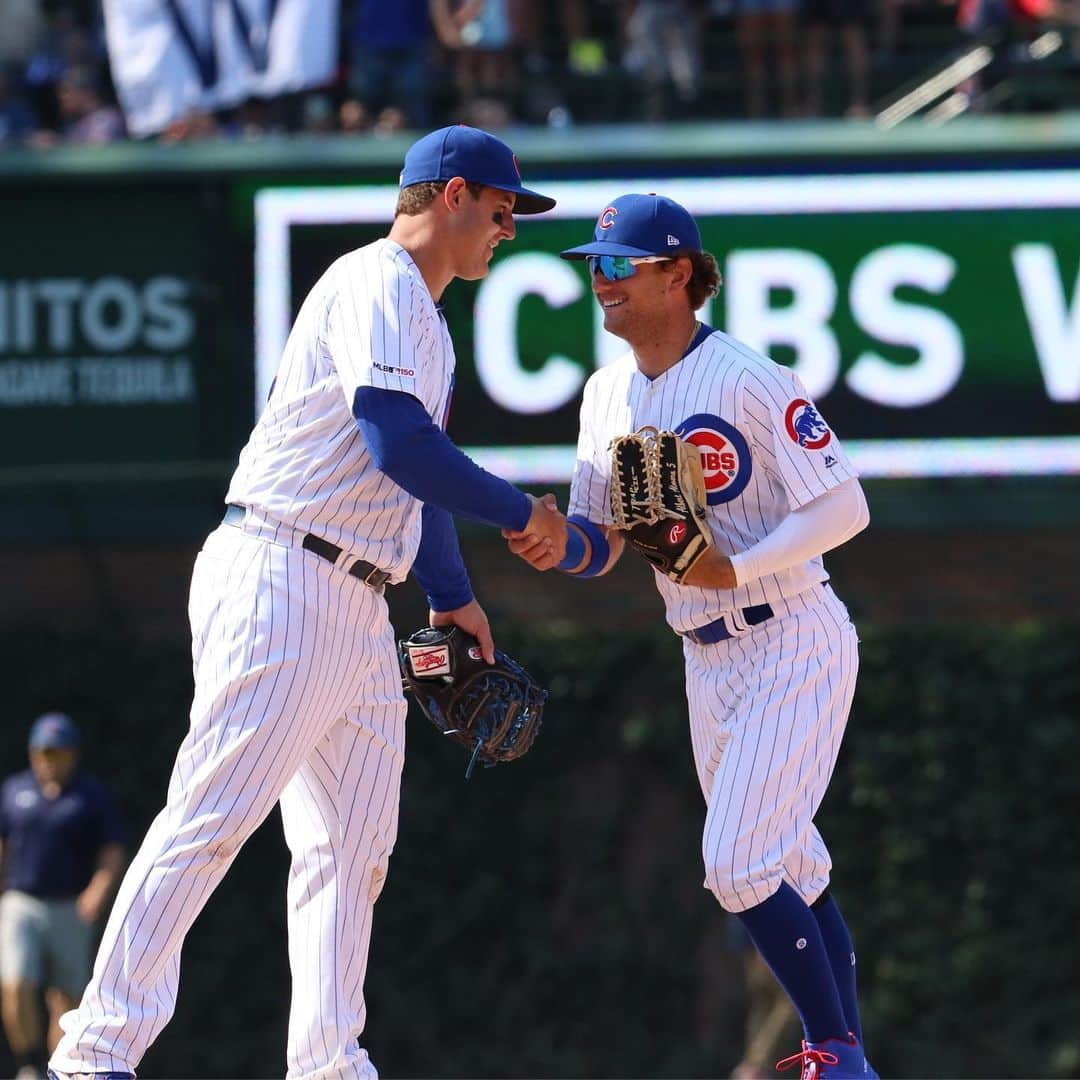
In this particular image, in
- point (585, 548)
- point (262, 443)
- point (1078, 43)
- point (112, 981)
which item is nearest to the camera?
point (112, 981)

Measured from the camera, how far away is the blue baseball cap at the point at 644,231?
4.54m

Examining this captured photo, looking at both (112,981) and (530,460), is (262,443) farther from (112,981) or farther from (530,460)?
(530,460)

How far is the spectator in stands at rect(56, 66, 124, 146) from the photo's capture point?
10.6 meters

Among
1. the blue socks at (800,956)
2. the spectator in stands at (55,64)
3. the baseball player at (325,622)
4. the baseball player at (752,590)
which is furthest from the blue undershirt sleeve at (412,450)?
the spectator in stands at (55,64)

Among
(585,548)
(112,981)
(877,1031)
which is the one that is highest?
(585,548)

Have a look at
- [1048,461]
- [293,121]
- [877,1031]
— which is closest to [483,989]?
[877,1031]

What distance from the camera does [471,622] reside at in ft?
15.2

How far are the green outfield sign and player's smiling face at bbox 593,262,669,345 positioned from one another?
504 cm

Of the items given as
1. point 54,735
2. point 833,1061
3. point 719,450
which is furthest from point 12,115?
point 833,1061

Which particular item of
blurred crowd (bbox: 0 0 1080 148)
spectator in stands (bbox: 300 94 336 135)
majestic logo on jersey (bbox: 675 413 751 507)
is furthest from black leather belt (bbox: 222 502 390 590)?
spectator in stands (bbox: 300 94 336 135)

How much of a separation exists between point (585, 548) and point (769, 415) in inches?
20.5

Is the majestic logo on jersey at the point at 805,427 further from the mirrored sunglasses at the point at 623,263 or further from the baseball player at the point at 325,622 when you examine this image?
the baseball player at the point at 325,622

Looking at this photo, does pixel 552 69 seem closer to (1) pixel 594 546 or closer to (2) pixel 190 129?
(2) pixel 190 129

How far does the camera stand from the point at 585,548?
4629 mm
